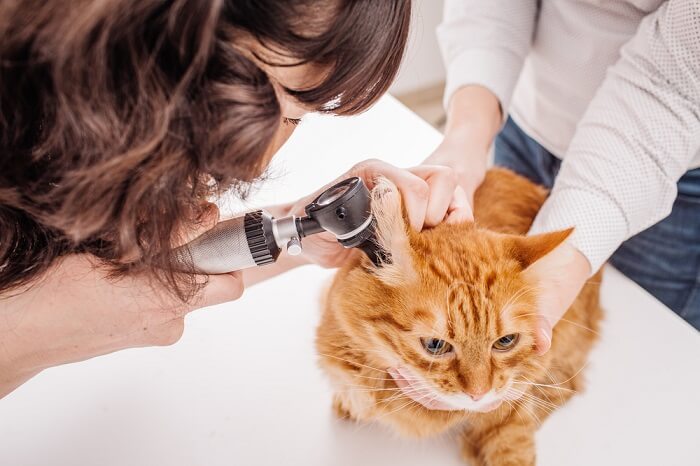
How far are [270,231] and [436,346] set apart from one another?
342 mm

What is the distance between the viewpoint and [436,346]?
0.87 meters

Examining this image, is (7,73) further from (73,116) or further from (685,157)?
(685,157)

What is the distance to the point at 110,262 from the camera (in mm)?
657

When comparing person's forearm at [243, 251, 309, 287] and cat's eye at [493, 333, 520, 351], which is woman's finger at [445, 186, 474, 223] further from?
person's forearm at [243, 251, 309, 287]

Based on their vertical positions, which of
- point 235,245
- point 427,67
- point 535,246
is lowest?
point 427,67

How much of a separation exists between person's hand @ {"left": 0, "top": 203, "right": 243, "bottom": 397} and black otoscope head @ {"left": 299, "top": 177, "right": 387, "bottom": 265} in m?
0.13

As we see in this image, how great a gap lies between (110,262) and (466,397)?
57 centimetres

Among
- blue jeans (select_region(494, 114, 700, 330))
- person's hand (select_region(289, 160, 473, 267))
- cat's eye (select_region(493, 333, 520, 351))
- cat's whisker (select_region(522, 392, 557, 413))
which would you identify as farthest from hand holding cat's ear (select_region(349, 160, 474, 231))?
blue jeans (select_region(494, 114, 700, 330))

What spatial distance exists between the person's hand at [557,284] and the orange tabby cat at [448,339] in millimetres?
11

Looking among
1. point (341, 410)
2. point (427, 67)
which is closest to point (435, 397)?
point (341, 410)

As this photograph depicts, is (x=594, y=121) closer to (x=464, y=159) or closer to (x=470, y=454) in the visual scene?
(x=464, y=159)

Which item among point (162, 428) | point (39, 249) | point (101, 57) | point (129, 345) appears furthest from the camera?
point (162, 428)

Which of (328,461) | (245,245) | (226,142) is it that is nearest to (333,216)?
(245,245)

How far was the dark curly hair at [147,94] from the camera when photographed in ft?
1.42
